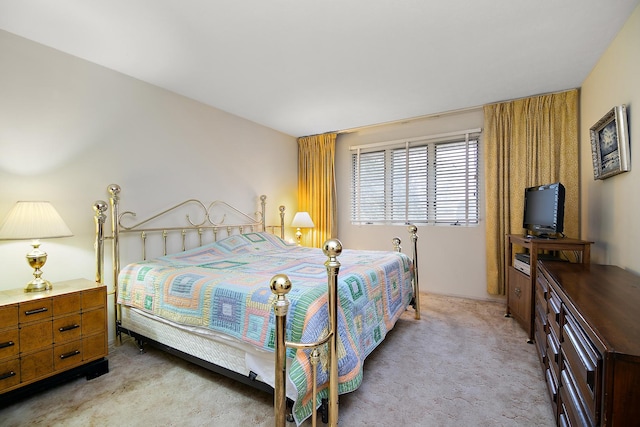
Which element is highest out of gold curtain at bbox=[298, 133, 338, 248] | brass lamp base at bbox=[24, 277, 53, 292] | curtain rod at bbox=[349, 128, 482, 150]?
curtain rod at bbox=[349, 128, 482, 150]

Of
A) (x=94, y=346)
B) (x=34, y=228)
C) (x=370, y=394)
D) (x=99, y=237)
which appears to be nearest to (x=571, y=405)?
(x=370, y=394)

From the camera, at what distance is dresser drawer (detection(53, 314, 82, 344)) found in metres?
1.85

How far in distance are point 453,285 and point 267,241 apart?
99.2 inches

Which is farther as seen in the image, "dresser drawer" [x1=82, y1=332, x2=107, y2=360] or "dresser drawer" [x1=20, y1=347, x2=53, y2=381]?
"dresser drawer" [x1=82, y1=332, x2=107, y2=360]

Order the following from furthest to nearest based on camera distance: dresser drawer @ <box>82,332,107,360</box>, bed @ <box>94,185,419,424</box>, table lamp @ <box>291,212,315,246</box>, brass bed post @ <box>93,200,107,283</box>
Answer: table lamp @ <box>291,212,315,246</box> < brass bed post @ <box>93,200,107,283</box> < dresser drawer @ <box>82,332,107,360</box> < bed @ <box>94,185,419,424</box>

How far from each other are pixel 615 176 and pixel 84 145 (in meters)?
4.21

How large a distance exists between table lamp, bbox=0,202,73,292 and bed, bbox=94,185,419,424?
0.38 meters

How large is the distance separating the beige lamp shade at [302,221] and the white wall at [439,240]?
64cm

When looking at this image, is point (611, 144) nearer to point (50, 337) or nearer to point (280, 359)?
point (280, 359)

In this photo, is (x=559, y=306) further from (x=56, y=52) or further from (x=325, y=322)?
(x=56, y=52)

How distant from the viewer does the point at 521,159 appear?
130 inches

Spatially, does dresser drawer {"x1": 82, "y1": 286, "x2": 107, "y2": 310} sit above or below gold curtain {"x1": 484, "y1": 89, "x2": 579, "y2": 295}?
below

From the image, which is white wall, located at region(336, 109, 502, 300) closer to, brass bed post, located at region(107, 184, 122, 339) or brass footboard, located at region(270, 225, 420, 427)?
brass footboard, located at region(270, 225, 420, 427)

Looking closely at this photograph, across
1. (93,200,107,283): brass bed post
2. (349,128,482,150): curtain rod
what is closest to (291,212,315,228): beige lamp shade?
(349,128,482,150): curtain rod
